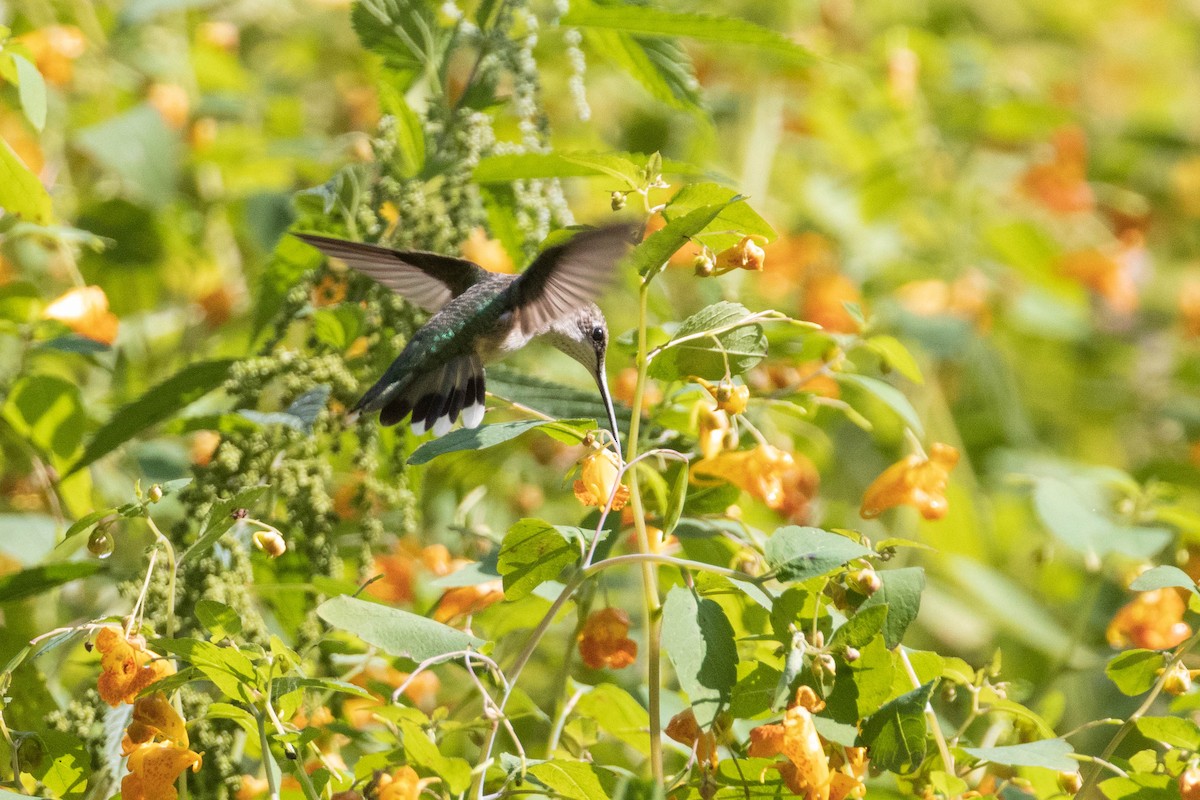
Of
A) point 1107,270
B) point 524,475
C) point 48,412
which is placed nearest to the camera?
point 48,412

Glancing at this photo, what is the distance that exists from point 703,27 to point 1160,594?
0.79 metres

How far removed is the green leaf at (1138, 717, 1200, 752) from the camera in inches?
41.3

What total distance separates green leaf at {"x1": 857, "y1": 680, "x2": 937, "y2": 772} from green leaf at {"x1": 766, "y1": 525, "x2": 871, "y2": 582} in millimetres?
131

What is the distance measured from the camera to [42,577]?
1.18 meters

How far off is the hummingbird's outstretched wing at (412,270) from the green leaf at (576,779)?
0.51 m

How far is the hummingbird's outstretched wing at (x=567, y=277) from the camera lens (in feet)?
3.39

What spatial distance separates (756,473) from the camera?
3.85ft

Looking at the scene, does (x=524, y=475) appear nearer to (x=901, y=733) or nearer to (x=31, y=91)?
(x=31, y=91)

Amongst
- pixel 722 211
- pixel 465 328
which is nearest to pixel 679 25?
pixel 722 211

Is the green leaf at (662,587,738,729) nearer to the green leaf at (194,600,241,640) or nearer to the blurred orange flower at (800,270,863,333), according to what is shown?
the green leaf at (194,600,241,640)

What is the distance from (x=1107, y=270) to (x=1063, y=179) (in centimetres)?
30

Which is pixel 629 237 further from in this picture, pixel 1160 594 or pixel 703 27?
pixel 1160 594

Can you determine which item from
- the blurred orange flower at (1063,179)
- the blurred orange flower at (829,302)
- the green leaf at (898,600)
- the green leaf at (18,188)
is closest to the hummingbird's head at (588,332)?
the green leaf at (898,600)

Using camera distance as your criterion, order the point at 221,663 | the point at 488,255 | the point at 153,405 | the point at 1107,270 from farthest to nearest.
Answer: the point at 1107,270
the point at 488,255
the point at 153,405
the point at 221,663
